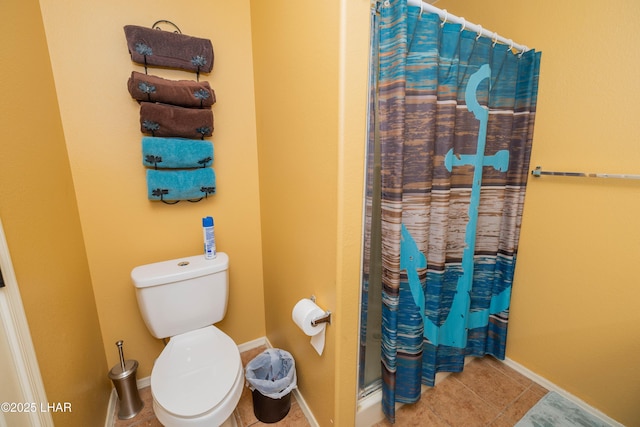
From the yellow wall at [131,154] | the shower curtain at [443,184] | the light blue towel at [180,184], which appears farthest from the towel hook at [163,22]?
the shower curtain at [443,184]

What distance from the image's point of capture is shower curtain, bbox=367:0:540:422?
101 centimetres

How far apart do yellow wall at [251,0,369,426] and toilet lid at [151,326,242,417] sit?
37cm

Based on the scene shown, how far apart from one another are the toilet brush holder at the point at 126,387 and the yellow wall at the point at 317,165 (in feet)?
2.62

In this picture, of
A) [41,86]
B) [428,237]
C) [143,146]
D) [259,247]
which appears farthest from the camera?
[259,247]

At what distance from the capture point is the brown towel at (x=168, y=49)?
4.00ft

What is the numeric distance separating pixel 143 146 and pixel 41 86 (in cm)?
38

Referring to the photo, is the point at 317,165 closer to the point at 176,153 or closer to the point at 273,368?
the point at 176,153

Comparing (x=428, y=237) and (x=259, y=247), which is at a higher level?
(x=428, y=237)

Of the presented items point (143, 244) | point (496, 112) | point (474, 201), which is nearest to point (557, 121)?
point (496, 112)

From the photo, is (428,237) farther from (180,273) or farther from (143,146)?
(143,146)

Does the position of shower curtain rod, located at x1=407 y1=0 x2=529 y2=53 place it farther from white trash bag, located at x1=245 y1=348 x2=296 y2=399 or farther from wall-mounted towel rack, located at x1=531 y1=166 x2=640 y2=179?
white trash bag, located at x1=245 y1=348 x2=296 y2=399

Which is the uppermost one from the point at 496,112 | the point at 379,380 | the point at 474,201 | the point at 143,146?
the point at 496,112

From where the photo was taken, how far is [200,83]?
4.42ft

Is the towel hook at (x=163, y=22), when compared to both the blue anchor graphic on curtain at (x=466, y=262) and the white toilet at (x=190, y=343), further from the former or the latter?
the blue anchor graphic on curtain at (x=466, y=262)
